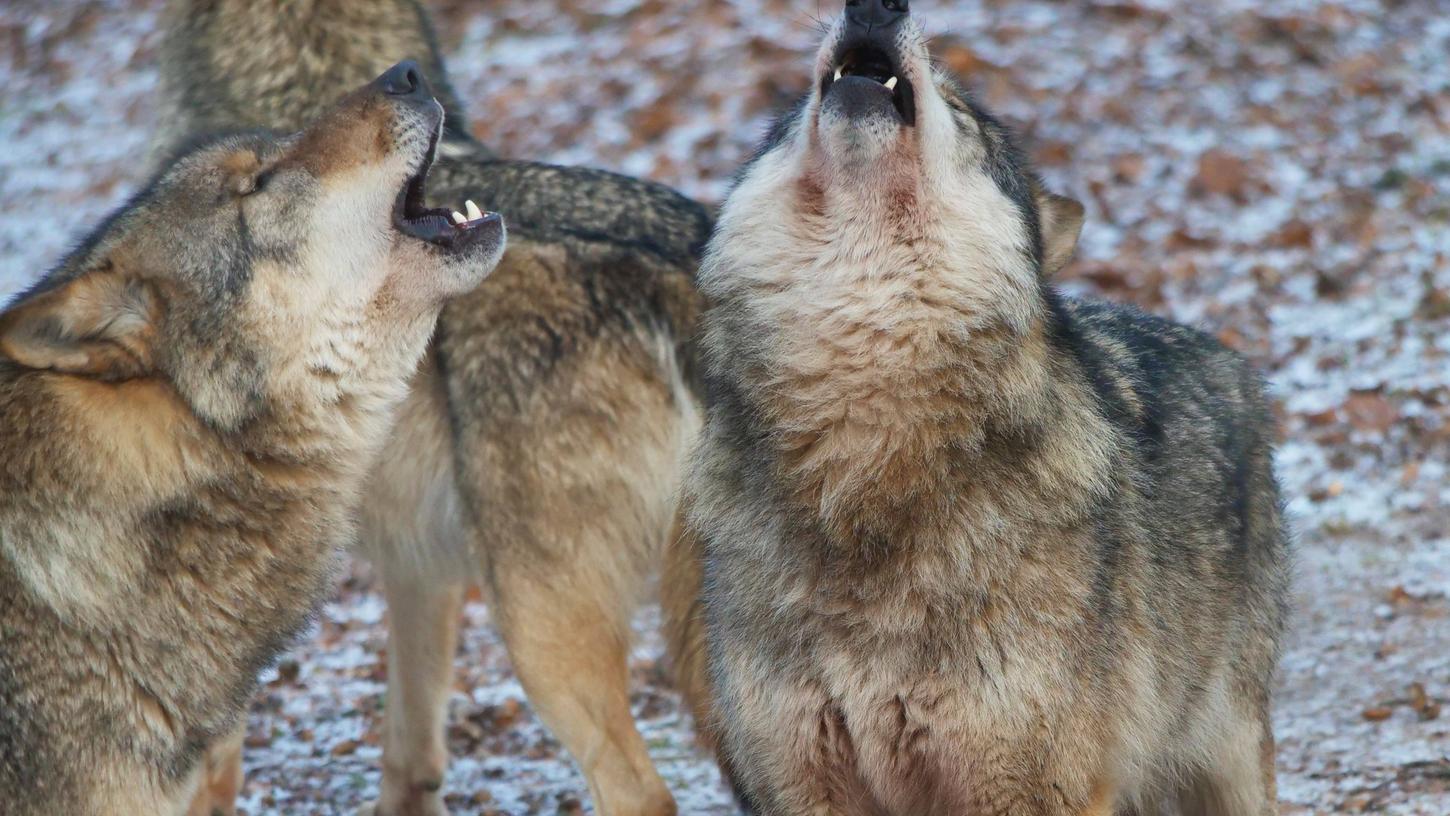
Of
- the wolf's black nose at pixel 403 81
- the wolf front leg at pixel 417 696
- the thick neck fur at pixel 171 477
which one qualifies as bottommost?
the wolf front leg at pixel 417 696

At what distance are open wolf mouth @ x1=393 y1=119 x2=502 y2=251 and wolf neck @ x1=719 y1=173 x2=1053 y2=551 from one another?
3.20ft

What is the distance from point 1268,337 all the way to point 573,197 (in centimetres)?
515

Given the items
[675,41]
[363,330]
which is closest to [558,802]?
[363,330]

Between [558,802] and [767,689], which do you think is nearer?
[767,689]

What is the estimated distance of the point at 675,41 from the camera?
12414mm

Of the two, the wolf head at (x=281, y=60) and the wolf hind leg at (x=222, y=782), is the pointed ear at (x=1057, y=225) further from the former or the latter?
the wolf hind leg at (x=222, y=782)

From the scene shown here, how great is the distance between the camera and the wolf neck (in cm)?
366

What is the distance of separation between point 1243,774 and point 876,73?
2295mm

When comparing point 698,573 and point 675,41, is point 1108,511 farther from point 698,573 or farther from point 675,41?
point 675,41

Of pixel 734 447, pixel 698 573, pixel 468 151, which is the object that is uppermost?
pixel 734 447

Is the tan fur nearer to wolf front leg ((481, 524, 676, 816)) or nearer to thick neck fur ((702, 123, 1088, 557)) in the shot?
wolf front leg ((481, 524, 676, 816))

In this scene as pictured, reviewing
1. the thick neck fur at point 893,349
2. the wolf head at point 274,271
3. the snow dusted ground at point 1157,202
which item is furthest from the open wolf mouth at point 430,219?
the snow dusted ground at point 1157,202

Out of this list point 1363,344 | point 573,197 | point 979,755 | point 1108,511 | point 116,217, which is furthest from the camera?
point 1363,344

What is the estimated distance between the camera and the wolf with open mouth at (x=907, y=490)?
3.62 m
